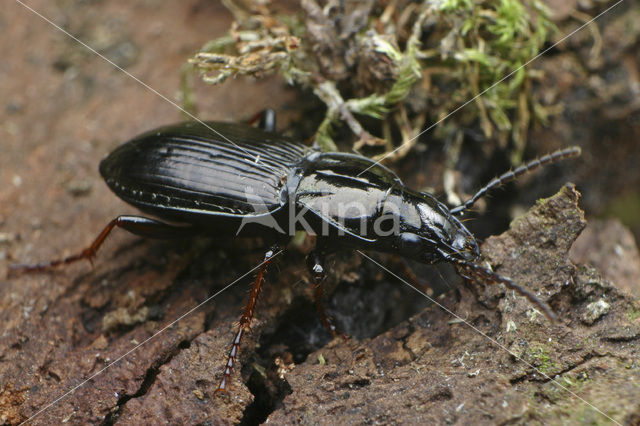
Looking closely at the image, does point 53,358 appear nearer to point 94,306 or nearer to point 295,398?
point 94,306

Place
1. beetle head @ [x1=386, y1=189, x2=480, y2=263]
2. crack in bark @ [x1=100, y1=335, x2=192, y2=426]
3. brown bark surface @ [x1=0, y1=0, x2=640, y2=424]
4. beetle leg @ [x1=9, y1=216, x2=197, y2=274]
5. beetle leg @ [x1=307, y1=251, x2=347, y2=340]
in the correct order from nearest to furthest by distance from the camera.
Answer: brown bark surface @ [x1=0, y1=0, x2=640, y2=424] < crack in bark @ [x1=100, y1=335, x2=192, y2=426] < beetle head @ [x1=386, y1=189, x2=480, y2=263] < beetle leg @ [x1=307, y1=251, x2=347, y2=340] < beetle leg @ [x1=9, y1=216, x2=197, y2=274]

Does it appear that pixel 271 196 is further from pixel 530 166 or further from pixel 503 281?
pixel 530 166

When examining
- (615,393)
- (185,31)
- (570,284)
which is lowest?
(615,393)

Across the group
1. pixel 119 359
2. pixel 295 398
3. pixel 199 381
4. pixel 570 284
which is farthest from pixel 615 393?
pixel 119 359

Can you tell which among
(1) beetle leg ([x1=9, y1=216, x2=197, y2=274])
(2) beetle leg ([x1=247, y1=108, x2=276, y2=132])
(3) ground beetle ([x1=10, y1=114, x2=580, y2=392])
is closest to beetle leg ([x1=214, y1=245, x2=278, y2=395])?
(3) ground beetle ([x1=10, y1=114, x2=580, y2=392])

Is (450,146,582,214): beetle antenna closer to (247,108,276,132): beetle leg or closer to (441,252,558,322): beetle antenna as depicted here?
(441,252,558,322): beetle antenna

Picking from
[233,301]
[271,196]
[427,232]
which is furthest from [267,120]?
[427,232]

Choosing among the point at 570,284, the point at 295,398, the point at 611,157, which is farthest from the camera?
the point at 611,157
